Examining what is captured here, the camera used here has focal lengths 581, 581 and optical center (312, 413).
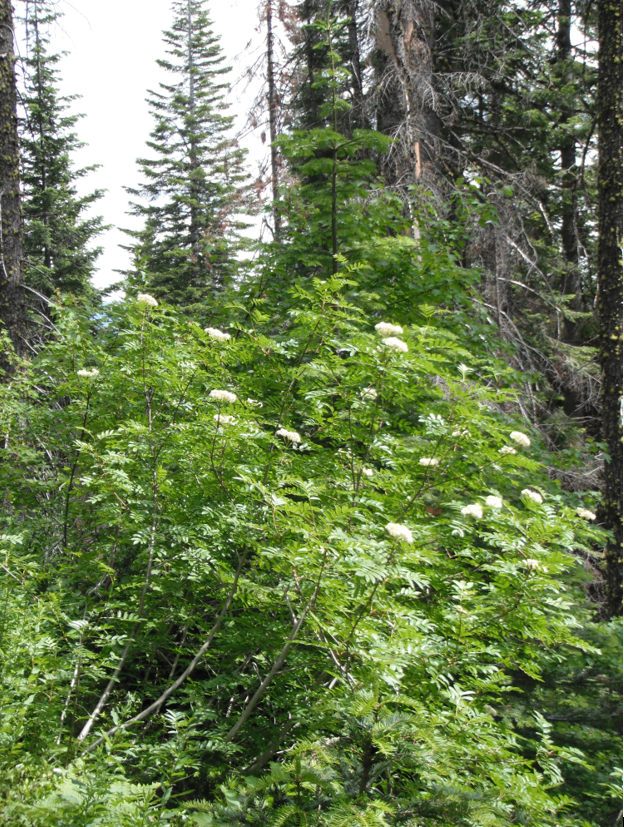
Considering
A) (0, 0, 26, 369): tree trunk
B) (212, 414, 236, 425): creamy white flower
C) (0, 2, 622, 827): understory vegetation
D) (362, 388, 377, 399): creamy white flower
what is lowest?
(0, 2, 622, 827): understory vegetation

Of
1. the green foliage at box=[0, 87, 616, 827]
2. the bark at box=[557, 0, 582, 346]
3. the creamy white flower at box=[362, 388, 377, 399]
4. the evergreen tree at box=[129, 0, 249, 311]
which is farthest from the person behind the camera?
the evergreen tree at box=[129, 0, 249, 311]

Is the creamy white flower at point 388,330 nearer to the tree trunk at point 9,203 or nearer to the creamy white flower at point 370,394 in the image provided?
the creamy white flower at point 370,394

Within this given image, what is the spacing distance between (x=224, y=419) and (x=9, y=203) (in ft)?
17.1

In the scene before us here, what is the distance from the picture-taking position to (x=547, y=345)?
10406 mm

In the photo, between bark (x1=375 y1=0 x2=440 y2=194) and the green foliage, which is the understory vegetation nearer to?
the green foliage

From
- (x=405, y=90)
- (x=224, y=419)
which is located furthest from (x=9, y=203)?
(x=224, y=419)

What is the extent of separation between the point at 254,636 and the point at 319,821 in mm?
789

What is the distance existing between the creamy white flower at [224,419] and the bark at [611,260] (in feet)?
14.6

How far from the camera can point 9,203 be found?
610 cm

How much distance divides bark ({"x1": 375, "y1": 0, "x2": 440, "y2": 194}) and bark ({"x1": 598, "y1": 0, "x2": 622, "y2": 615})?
2334mm

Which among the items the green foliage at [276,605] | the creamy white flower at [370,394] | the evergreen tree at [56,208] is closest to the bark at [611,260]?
the green foliage at [276,605]

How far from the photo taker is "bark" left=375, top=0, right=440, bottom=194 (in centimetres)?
738

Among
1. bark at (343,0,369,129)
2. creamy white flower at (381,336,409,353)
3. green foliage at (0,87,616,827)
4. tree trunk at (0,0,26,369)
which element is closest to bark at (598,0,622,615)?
green foliage at (0,87,616,827)

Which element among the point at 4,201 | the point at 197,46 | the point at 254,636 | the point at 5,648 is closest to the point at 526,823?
the point at 254,636
